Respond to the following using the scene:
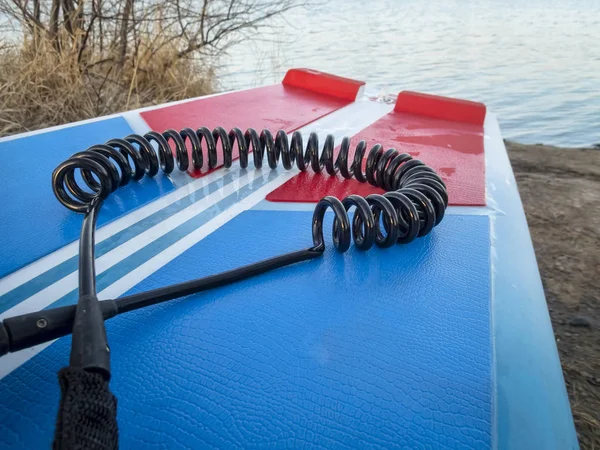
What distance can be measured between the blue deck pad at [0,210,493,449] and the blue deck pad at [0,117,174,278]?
329 mm

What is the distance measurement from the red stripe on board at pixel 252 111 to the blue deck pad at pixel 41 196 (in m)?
0.31

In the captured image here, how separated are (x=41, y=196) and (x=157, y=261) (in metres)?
0.54

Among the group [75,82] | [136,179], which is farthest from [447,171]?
[75,82]

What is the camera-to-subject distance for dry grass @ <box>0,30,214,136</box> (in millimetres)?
3482

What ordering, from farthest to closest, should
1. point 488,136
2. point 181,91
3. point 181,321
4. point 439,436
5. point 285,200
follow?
1. point 181,91
2. point 488,136
3. point 285,200
4. point 181,321
5. point 439,436

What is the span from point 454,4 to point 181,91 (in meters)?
11.8

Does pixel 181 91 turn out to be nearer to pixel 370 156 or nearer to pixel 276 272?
pixel 370 156

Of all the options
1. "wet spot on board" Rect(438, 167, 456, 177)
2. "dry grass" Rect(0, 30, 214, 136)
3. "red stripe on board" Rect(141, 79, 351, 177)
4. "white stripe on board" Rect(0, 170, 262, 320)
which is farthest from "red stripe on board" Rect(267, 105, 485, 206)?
"dry grass" Rect(0, 30, 214, 136)

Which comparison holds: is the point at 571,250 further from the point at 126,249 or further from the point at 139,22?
the point at 139,22

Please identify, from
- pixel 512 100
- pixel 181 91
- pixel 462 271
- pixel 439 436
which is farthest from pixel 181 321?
pixel 512 100

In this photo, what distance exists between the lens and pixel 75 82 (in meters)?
3.67

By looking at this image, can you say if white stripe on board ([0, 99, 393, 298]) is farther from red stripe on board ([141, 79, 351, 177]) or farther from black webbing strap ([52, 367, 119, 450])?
black webbing strap ([52, 367, 119, 450])

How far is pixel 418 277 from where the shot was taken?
122cm

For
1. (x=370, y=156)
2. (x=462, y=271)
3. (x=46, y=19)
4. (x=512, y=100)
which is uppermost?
(x=46, y=19)
